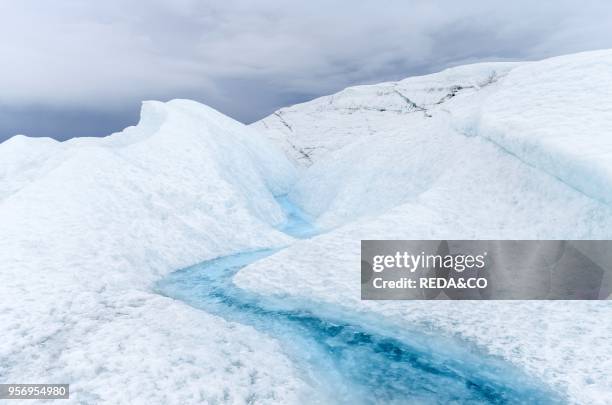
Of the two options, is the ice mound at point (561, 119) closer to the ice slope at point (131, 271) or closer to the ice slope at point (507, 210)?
the ice slope at point (507, 210)

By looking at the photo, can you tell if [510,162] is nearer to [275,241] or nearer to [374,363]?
[374,363]

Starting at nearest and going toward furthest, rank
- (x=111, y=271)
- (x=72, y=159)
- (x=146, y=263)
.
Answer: (x=111, y=271), (x=146, y=263), (x=72, y=159)

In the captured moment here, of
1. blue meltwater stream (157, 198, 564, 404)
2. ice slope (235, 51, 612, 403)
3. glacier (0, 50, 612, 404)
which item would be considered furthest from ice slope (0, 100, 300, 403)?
ice slope (235, 51, 612, 403)

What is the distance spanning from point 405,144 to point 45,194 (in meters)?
14.3

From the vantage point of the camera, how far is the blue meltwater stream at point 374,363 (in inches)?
219

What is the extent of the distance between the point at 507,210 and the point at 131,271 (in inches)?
372

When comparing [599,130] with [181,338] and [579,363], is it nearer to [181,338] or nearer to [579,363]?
[579,363]

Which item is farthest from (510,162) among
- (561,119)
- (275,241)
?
(275,241)

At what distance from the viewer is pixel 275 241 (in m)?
14.4

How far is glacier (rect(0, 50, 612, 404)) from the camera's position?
5.74 metres

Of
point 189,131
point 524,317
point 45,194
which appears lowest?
point 524,317

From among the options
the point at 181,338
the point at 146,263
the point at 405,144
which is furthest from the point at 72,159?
the point at 405,144

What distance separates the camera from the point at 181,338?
6.48m

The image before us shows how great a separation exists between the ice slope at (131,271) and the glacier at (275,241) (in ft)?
0.12
